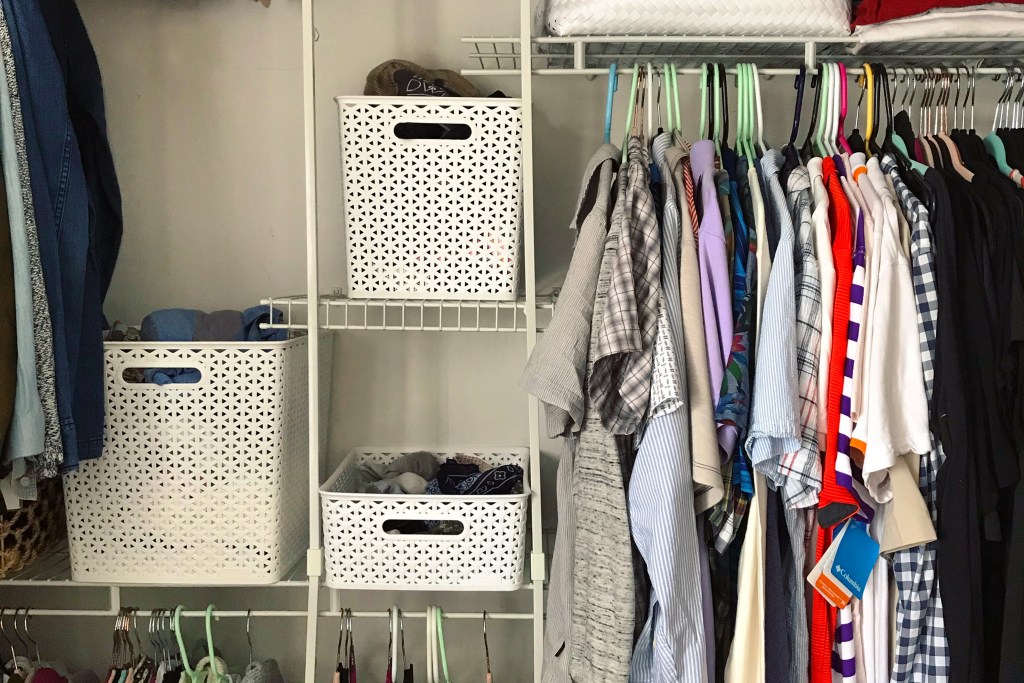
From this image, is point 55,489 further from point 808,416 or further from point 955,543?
point 955,543

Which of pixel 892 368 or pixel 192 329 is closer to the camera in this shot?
pixel 892 368

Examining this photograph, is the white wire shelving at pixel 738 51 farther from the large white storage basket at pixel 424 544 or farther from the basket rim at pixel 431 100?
the large white storage basket at pixel 424 544

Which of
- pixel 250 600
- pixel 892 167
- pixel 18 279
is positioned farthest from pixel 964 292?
pixel 250 600

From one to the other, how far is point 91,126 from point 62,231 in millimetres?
274

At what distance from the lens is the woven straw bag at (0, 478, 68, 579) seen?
1381mm

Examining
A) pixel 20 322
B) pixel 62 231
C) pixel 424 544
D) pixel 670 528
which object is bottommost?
pixel 424 544

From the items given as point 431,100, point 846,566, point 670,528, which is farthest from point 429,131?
point 846,566

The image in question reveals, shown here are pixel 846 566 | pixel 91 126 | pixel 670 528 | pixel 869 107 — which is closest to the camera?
pixel 670 528

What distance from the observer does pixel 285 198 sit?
1.75 m

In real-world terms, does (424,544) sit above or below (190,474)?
below

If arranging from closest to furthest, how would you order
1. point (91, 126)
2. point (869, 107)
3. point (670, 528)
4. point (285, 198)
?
point (670, 528) < point (869, 107) < point (91, 126) < point (285, 198)

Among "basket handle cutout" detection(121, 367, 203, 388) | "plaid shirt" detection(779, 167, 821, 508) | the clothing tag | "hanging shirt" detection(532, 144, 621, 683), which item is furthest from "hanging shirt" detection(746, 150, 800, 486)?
"basket handle cutout" detection(121, 367, 203, 388)

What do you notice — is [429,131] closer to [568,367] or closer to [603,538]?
[568,367]

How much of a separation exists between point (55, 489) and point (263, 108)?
0.91 m
